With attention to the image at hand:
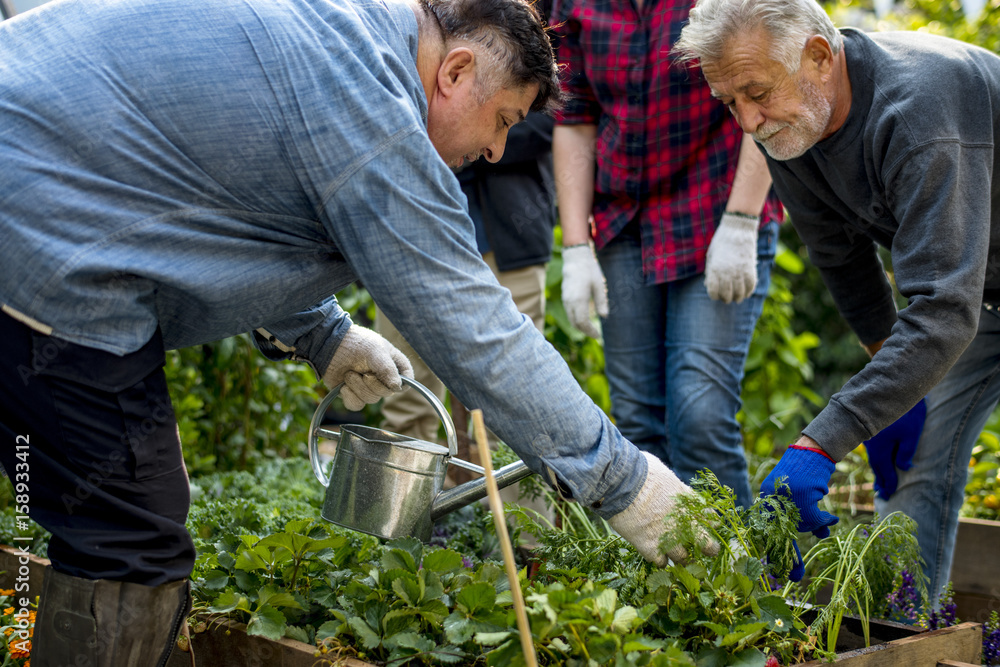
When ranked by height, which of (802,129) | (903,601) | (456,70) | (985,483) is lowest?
(985,483)

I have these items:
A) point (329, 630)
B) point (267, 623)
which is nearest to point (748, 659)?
point (329, 630)

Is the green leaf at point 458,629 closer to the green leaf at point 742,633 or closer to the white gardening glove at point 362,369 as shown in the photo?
the green leaf at point 742,633

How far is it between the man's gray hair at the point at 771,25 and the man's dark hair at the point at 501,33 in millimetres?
505

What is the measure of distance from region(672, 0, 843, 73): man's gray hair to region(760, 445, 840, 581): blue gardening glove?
0.84m

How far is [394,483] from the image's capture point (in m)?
1.67

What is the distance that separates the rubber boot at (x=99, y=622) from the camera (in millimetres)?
1249

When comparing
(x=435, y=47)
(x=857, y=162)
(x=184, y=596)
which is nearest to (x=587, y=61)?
(x=857, y=162)

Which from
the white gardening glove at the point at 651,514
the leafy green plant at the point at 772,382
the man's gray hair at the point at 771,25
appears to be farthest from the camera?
the leafy green plant at the point at 772,382

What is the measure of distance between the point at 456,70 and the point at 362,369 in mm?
702

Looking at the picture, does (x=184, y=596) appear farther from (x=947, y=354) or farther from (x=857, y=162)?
(x=857, y=162)

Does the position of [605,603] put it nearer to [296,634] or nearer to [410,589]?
[410,589]

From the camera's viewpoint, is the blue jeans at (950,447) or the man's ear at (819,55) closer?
the man's ear at (819,55)

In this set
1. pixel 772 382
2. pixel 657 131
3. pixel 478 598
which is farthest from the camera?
pixel 772 382

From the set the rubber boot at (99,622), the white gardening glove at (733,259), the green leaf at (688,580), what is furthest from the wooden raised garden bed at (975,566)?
the rubber boot at (99,622)
